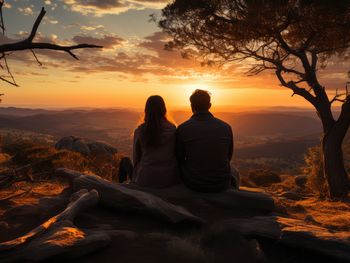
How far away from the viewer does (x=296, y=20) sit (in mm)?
11938

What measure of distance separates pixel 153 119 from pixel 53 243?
281cm

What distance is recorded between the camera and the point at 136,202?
17.5 feet

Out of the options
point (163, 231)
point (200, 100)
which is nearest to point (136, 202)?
point (163, 231)

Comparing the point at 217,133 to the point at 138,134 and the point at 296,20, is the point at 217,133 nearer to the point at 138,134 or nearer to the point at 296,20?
the point at 138,134

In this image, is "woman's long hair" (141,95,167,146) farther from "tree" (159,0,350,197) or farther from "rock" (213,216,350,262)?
"tree" (159,0,350,197)

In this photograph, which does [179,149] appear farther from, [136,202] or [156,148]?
[136,202]

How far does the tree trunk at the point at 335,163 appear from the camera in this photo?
41.7ft

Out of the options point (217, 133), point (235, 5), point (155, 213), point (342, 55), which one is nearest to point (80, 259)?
point (155, 213)

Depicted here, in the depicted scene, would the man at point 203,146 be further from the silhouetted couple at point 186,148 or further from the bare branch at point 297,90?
the bare branch at point 297,90

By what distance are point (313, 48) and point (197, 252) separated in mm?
11858

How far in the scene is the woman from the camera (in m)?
5.90

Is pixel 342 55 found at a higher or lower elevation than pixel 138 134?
higher

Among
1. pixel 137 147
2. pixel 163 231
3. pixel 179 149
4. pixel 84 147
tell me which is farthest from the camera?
pixel 84 147

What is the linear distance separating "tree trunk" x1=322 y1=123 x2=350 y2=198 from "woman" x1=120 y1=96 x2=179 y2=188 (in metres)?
8.71
